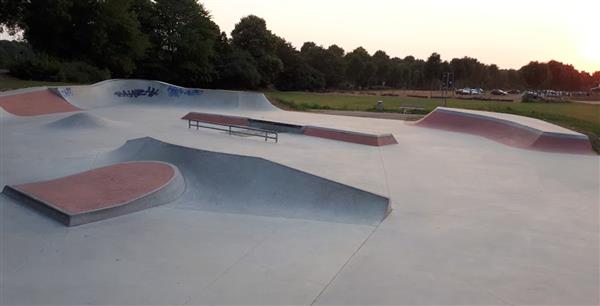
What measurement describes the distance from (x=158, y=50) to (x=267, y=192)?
147ft

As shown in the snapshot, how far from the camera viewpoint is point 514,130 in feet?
50.5

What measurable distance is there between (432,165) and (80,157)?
30.0ft

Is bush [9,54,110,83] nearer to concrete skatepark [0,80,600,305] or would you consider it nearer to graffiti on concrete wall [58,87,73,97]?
graffiti on concrete wall [58,87,73,97]

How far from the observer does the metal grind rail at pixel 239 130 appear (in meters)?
13.9

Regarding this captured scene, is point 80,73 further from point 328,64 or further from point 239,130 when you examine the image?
point 328,64

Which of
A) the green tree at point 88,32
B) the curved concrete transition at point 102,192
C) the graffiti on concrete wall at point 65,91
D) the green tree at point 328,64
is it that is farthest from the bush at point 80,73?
the green tree at point 328,64

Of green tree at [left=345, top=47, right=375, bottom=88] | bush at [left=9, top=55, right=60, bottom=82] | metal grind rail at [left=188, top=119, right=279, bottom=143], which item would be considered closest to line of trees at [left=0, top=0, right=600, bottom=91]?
bush at [left=9, top=55, right=60, bottom=82]

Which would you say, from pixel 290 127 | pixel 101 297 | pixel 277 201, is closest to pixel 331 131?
pixel 290 127

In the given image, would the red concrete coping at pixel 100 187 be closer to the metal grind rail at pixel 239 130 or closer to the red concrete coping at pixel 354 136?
the metal grind rail at pixel 239 130

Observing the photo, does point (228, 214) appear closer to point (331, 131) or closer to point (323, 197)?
point (323, 197)

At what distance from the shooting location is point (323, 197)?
7.80 m

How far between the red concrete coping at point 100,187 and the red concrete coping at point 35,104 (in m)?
14.0

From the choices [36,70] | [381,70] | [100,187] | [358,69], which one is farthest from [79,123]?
[381,70]

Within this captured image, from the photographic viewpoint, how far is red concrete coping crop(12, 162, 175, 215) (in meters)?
7.38
